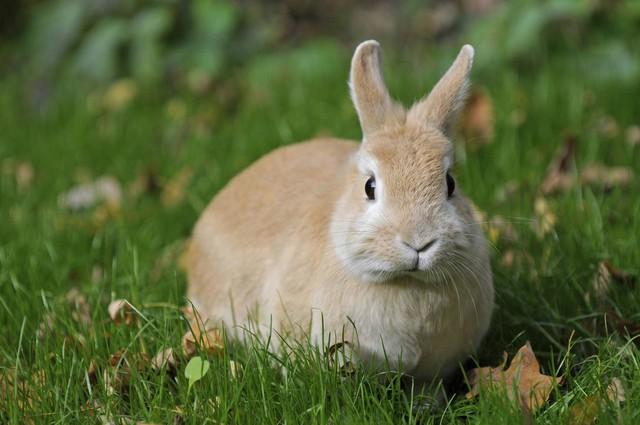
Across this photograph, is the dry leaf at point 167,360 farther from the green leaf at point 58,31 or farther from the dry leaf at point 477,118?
the green leaf at point 58,31

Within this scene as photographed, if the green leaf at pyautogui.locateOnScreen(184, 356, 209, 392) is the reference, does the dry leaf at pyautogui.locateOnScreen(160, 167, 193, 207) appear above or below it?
above

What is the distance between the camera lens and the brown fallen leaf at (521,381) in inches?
93.6

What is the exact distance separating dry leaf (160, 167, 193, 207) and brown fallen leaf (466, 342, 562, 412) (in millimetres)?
2001

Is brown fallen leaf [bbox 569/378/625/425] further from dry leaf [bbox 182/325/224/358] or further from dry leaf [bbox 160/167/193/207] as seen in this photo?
dry leaf [bbox 160/167/193/207]

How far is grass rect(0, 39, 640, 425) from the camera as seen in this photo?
2.47 m

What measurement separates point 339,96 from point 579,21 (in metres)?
1.32

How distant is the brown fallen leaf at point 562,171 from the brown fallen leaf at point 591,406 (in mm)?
1458

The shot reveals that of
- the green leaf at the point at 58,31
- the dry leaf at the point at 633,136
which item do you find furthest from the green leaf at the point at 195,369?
the green leaf at the point at 58,31

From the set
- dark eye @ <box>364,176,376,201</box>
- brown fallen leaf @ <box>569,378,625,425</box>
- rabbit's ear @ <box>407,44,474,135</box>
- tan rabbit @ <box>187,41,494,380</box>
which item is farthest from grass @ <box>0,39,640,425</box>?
rabbit's ear @ <box>407,44,474,135</box>

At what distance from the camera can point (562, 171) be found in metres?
3.91

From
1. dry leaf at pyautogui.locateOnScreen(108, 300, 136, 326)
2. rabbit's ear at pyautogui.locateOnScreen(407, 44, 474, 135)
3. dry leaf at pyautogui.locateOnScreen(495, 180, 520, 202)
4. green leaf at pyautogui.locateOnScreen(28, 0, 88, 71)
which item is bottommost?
dry leaf at pyautogui.locateOnScreen(108, 300, 136, 326)

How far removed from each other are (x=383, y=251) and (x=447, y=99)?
21.6 inches

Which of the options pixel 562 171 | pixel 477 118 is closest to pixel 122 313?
pixel 562 171

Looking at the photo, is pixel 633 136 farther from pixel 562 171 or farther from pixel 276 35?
pixel 276 35
